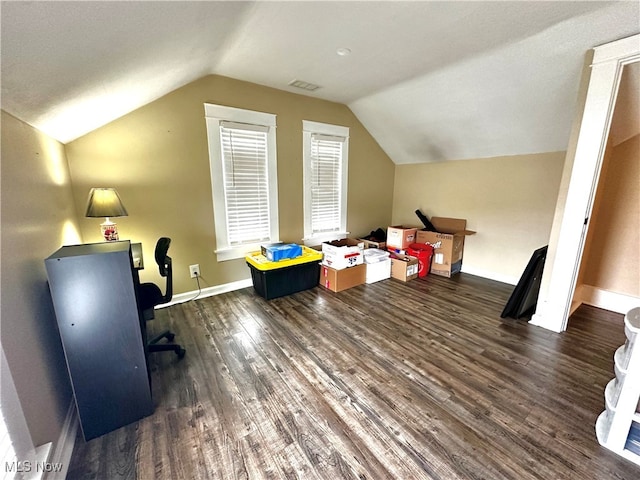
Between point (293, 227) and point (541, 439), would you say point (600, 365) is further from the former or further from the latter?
point (293, 227)

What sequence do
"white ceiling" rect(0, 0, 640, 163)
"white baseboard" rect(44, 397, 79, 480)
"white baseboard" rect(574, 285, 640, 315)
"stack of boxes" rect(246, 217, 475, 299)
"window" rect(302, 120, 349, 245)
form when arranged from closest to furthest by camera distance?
"white ceiling" rect(0, 0, 640, 163)
"white baseboard" rect(44, 397, 79, 480)
"white baseboard" rect(574, 285, 640, 315)
"stack of boxes" rect(246, 217, 475, 299)
"window" rect(302, 120, 349, 245)

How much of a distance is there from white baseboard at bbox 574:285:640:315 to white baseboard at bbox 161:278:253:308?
12.6 feet

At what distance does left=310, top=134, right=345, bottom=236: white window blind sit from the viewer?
147 inches

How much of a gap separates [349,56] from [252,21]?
92 cm

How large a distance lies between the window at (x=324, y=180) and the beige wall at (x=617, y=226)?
2876 mm

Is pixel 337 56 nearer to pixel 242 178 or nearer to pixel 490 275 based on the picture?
pixel 242 178

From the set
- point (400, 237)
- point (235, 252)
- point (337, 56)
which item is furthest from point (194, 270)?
point (400, 237)

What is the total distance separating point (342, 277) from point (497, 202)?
2365 millimetres

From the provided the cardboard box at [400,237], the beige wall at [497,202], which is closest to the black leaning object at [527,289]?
the beige wall at [497,202]

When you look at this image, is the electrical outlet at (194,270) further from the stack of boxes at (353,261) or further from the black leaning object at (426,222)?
the black leaning object at (426,222)

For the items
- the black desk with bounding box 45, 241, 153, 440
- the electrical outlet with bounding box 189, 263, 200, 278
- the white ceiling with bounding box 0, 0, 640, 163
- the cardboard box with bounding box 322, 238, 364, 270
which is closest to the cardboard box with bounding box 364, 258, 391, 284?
the cardboard box with bounding box 322, 238, 364, 270

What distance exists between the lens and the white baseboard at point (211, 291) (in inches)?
115

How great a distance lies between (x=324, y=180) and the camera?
389cm

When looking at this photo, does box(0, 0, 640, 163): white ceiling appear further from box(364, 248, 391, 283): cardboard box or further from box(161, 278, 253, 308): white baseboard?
box(364, 248, 391, 283): cardboard box
